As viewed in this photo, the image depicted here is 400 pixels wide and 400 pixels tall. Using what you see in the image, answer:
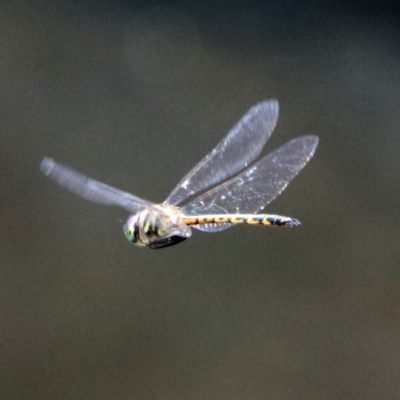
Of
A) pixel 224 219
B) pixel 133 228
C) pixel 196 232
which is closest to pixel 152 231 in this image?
pixel 133 228


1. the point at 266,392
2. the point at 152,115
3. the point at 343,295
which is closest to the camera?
the point at 266,392

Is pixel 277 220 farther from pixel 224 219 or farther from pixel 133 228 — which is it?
pixel 133 228

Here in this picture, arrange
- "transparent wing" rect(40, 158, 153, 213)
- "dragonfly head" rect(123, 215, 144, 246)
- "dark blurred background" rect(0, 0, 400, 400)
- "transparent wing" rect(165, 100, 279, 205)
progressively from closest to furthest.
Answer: "transparent wing" rect(40, 158, 153, 213), "dragonfly head" rect(123, 215, 144, 246), "transparent wing" rect(165, 100, 279, 205), "dark blurred background" rect(0, 0, 400, 400)

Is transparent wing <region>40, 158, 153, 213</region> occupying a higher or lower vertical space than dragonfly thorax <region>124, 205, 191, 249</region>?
higher

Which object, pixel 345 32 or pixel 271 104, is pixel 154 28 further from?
pixel 271 104

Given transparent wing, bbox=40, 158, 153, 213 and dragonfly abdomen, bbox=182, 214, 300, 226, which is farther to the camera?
dragonfly abdomen, bbox=182, 214, 300, 226

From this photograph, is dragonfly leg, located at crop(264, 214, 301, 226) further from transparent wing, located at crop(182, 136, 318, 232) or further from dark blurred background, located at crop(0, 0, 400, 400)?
dark blurred background, located at crop(0, 0, 400, 400)

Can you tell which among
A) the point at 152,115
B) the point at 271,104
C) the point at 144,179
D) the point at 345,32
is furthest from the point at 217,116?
the point at 271,104

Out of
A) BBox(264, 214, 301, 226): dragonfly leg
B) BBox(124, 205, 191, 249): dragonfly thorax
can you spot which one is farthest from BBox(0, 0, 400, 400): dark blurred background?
BBox(124, 205, 191, 249): dragonfly thorax

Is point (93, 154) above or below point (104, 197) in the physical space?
above
